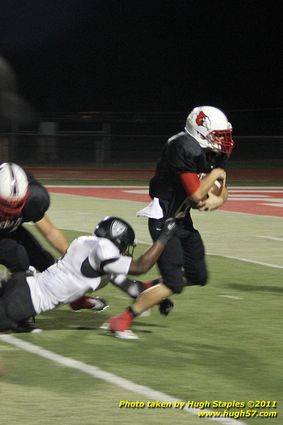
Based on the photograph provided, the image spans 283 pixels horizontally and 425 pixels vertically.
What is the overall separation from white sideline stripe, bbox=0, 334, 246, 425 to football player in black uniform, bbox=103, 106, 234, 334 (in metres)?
0.62

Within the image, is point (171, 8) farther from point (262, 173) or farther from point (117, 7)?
point (262, 173)

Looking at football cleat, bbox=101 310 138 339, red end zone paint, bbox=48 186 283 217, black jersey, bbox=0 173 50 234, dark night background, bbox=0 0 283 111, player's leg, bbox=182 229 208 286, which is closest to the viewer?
football cleat, bbox=101 310 138 339

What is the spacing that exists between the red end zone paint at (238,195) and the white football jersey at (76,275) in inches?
352

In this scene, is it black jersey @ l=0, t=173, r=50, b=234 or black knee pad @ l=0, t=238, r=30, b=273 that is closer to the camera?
black jersey @ l=0, t=173, r=50, b=234

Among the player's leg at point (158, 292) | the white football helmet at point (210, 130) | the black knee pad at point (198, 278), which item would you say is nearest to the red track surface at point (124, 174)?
the black knee pad at point (198, 278)

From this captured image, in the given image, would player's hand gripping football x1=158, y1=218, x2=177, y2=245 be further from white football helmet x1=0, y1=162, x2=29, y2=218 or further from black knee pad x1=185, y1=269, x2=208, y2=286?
white football helmet x1=0, y1=162, x2=29, y2=218

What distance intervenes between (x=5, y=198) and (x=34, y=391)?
1.43 m

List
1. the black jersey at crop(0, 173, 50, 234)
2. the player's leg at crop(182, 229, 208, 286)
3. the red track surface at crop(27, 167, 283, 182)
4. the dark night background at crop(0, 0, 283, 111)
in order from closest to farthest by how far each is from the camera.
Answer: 1. the black jersey at crop(0, 173, 50, 234)
2. the player's leg at crop(182, 229, 208, 286)
3. the red track surface at crop(27, 167, 283, 182)
4. the dark night background at crop(0, 0, 283, 111)

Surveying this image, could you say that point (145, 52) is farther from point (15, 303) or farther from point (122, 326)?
point (15, 303)

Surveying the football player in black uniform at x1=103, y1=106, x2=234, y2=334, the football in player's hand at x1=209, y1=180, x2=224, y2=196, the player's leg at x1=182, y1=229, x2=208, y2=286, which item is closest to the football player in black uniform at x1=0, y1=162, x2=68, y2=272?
the football player in black uniform at x1=103, y1=106, x2=234, y2=334

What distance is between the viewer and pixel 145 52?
38.1 metres

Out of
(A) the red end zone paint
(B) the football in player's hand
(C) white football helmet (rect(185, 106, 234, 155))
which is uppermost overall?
(C) white football helmet (rect(185, 106, 234, 155))

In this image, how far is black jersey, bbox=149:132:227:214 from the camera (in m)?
6.98

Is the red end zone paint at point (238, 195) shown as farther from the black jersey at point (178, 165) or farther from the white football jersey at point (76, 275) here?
the white football jersey at point (76, 275)
